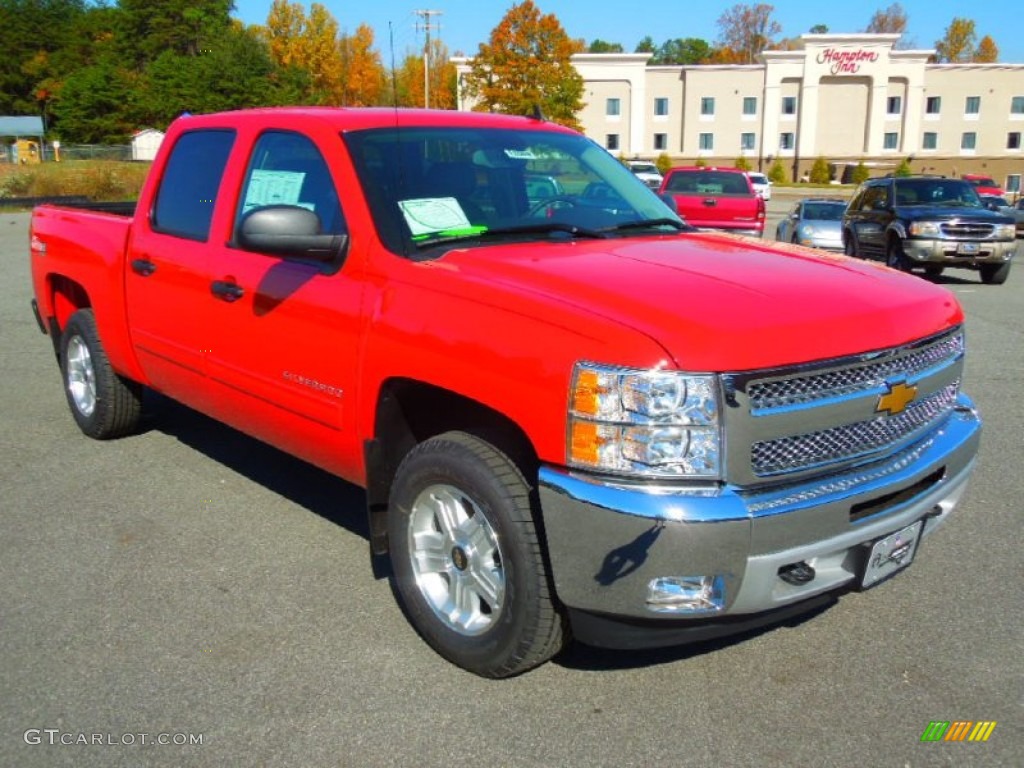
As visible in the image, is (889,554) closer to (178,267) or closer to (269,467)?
(178,267)

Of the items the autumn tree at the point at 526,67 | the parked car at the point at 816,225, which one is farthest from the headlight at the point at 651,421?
the autumn tree at the point at 526,67

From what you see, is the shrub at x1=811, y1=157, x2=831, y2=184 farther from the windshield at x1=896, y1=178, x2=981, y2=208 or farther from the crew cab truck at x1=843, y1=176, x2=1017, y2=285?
the windshield at x1=896, y1=178, x2=981, y2=208

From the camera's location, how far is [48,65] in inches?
3455

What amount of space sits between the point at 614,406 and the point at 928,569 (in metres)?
2.22

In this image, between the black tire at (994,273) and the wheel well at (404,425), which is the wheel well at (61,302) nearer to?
the wheel well at (404,425)

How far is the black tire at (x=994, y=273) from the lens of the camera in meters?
15.0

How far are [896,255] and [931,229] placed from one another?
71 centimetres

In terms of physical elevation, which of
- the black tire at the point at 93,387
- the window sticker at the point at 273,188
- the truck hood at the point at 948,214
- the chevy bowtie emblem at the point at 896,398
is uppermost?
the window sticker at the point at 273,188

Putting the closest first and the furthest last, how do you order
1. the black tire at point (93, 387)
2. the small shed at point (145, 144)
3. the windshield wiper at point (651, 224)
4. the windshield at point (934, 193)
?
1. the windshield wiper at point (651, 224)
2. the black tire at point (93, 387)
3. the windshield at point (934, 193)
4. the small shed at point (145, 144)

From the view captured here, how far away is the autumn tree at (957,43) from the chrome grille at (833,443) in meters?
118

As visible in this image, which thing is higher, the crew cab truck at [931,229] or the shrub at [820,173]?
the crew cab truck at [931,229]

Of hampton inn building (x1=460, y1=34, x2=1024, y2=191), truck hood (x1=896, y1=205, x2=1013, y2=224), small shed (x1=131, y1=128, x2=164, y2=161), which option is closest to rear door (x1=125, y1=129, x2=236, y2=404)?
truck hood (x1=896, y1=205, x2=1013, y2=224)

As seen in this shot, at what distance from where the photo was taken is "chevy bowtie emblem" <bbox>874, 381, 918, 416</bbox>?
297 centimetres

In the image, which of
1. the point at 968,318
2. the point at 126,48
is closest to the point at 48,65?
the point at 126,48
